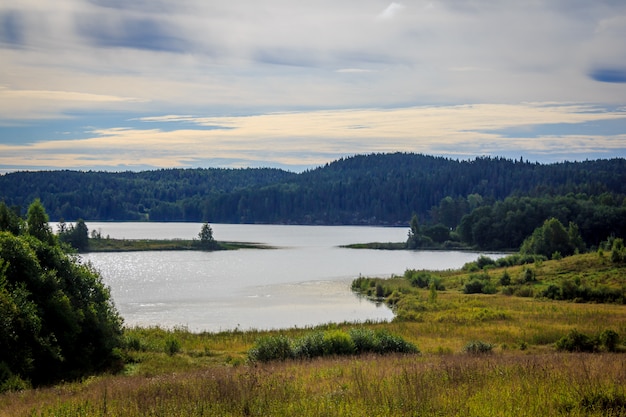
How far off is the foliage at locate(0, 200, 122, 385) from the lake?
22.0m

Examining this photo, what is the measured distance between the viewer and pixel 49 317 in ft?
70.4

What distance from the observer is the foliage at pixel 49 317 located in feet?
61.4

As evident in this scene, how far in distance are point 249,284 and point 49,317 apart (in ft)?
188

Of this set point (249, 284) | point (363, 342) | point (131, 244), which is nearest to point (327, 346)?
point (363, 342)

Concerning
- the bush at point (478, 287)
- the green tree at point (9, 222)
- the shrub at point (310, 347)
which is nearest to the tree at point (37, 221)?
the green tree at point (9, 222)

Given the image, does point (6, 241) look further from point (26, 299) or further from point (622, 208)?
point (622, 208)

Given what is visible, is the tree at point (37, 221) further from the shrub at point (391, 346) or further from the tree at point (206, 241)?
the tree at point (206, 241)

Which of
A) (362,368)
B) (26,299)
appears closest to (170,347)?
(26,299)

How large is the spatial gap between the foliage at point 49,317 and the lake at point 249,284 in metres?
22.0

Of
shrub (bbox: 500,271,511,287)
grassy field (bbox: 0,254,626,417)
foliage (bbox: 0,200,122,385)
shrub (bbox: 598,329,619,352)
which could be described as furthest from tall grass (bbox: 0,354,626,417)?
shrub (bbox: 500,271,511,287)

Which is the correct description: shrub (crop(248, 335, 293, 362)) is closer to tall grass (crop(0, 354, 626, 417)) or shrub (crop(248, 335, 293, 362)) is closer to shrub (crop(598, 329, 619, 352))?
tall grass (crop(0, 354, 626, 417))

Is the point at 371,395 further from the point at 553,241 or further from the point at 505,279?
the point at 553,241

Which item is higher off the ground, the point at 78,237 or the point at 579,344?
the point at 579,344

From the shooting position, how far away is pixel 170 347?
88.4 feet
